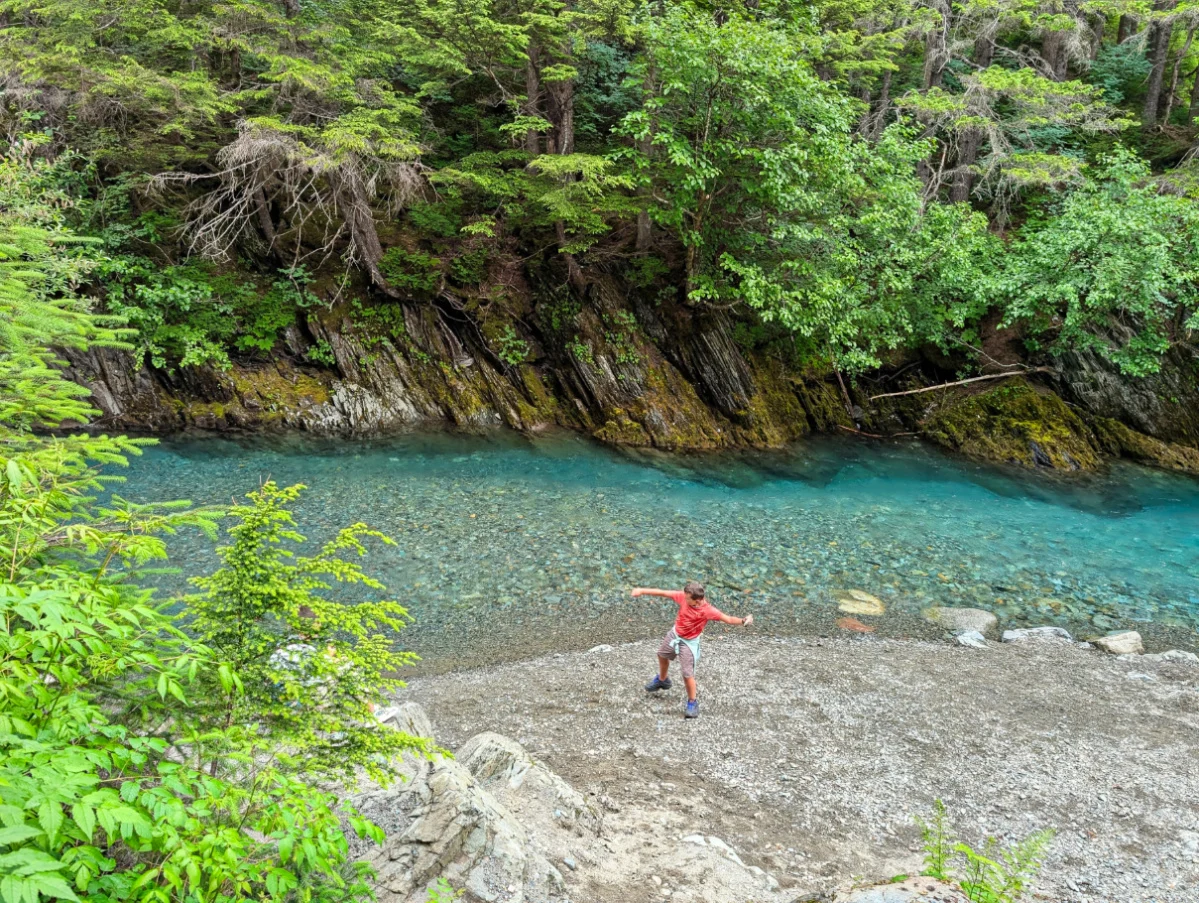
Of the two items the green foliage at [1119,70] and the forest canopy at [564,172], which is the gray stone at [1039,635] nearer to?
the forest canopy at [564,172]

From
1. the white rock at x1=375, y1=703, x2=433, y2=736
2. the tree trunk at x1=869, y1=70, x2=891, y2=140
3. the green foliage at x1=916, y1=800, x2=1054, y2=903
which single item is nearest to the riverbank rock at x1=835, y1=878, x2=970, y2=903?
the green foliage at x1=916, y1=800, x2=1054, y2=903

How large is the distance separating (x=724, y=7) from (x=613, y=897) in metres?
18.0

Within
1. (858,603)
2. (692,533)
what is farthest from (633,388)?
(858,603)

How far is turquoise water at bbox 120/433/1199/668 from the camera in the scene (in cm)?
945

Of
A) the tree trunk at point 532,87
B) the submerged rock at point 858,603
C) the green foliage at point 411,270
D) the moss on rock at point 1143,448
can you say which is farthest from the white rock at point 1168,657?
the green foliage at point 411,270

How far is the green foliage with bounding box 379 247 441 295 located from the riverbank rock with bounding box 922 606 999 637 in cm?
1362

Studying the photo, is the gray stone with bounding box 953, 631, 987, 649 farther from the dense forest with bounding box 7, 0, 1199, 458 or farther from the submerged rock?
the dense forest with bounding box 7, 0, 1199, 458

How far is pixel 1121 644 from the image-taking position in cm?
906

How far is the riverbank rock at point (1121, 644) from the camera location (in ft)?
29.5

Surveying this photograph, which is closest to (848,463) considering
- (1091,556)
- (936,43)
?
(1091,556)

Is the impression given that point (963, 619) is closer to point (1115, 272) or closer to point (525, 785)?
point (525, 785)

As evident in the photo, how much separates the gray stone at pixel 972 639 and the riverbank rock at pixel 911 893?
6.20 meters

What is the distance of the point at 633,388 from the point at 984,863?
13.5m

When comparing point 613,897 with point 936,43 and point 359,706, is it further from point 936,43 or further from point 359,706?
point 936,43
